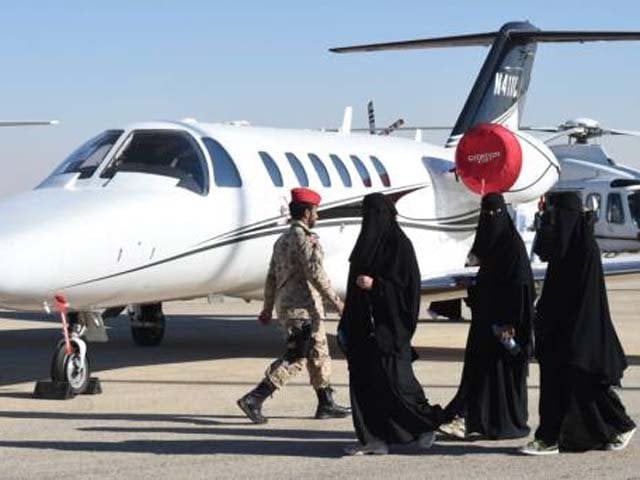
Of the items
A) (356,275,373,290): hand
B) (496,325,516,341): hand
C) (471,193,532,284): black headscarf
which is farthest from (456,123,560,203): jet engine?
(356,275,373,290): hand

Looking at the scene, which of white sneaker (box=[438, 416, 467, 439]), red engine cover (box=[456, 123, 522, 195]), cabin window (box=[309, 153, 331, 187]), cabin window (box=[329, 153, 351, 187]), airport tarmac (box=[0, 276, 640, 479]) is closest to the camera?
airport tarmac (box=[0, 276, 640, 479])

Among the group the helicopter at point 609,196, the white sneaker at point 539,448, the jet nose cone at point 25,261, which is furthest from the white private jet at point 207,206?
the helicopter at point 609,196

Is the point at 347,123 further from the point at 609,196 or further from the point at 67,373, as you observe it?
the point at 609,196

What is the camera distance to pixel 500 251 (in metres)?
8.99

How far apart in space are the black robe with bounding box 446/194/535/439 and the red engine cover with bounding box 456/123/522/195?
23.3 feet

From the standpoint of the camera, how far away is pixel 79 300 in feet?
37.2

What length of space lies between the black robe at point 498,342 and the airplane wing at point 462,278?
6039mm

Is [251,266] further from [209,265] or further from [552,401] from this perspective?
[552,401]

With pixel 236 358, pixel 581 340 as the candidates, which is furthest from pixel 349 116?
pixel 581 340

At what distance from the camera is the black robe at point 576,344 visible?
8.42 meters

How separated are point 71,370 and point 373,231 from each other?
3.81m

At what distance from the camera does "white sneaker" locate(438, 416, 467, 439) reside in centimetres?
899

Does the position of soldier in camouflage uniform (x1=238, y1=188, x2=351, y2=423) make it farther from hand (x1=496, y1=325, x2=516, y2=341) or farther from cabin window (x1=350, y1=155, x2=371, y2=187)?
cabin window (x1=350, y1=155, x2=371, y2=187)

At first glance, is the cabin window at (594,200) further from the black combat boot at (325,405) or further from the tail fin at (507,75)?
the black combat boot at (325,405)
